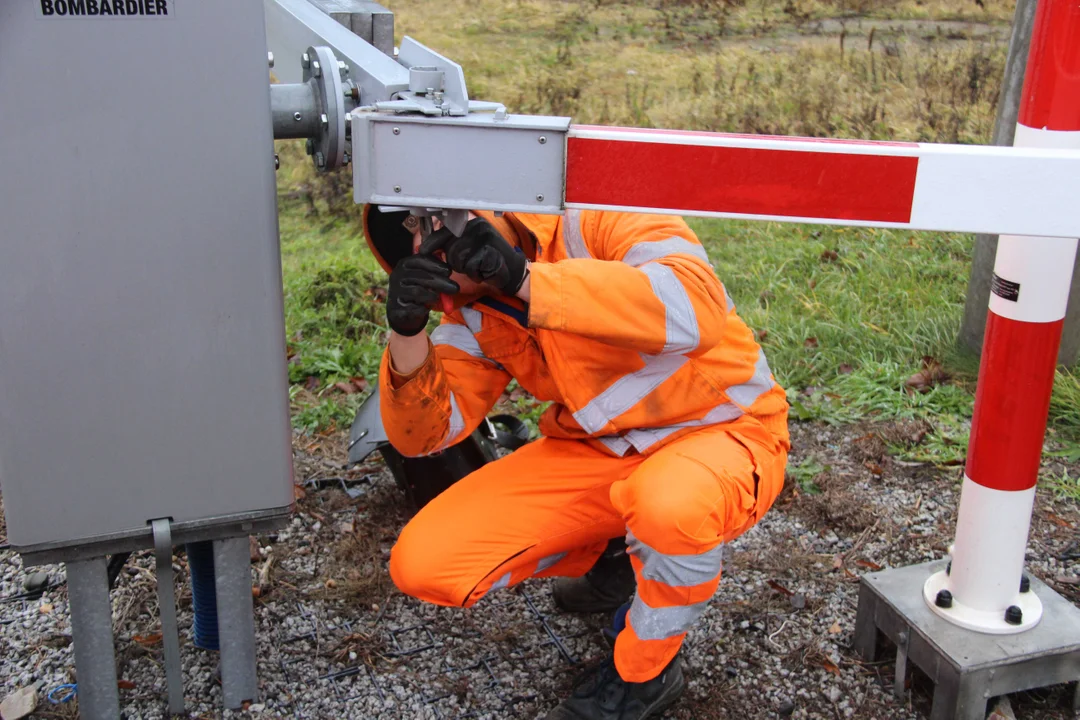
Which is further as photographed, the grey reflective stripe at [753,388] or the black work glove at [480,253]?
the grey reflective stripe at [753,388]

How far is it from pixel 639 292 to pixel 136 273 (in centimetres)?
99

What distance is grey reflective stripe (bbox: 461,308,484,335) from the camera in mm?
2594

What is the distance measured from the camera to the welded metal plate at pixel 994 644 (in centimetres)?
237

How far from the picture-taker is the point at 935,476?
353cm

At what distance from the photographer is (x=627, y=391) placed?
7.99 ft

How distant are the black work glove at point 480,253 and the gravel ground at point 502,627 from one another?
3.81ft

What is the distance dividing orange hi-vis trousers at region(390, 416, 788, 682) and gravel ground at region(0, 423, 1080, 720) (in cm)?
27

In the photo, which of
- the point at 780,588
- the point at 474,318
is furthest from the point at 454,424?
the point at 780,588

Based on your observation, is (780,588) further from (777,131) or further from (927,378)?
(777,131)

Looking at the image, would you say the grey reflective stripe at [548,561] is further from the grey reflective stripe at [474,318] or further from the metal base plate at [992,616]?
the metal base plate at [992,616]

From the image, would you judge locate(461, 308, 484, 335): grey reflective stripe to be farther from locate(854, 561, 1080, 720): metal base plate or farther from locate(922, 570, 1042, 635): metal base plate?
locate(922, 570, 1042, 635): metal base plate

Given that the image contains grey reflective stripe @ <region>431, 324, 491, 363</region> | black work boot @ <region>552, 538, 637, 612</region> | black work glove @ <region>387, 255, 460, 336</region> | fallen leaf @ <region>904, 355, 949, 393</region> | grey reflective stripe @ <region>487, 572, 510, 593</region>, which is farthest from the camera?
fallen leaf @ <region>904, 355, 949, 393</region>

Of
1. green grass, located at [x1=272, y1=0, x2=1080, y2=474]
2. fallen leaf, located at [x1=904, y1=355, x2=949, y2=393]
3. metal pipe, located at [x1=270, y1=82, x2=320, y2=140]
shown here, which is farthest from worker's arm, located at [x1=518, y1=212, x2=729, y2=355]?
fallen leaf, located at [x1=904, y1=355, x2=949, y2=393]

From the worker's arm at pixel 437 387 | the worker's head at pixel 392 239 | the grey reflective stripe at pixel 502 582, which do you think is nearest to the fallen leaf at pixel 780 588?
the grey reflective stripe at pixel 502 582
